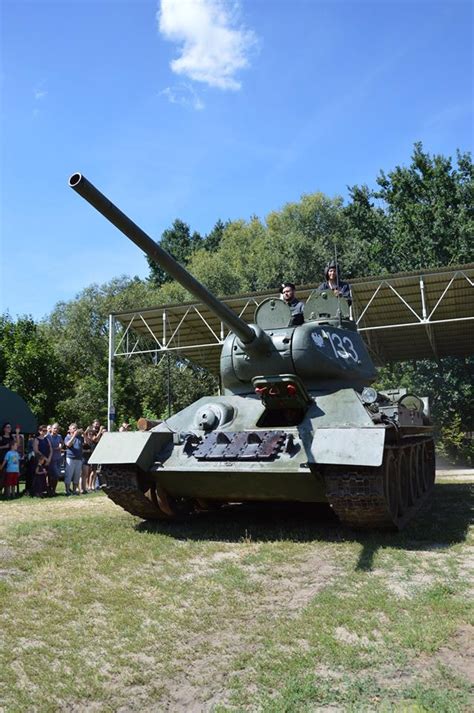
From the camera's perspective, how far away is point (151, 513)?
31.1 ft

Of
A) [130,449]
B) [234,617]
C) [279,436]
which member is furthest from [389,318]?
[234,617]

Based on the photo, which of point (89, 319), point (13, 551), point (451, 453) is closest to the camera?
point (13, 551)

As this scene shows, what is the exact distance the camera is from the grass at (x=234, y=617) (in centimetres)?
425

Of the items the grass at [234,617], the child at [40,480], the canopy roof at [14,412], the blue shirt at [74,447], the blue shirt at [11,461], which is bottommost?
the grass at [234,617]

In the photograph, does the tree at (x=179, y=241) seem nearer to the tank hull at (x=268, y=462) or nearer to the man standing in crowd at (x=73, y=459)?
the man standing in crowd at (x=73, y=459)

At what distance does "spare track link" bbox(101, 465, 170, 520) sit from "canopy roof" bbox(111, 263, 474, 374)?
12.8 meters

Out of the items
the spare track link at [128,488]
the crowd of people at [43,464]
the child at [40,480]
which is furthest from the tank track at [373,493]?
the child at [40,480]

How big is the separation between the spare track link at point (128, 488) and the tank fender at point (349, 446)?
8.00ft

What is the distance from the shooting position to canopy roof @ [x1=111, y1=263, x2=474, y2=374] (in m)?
20.9

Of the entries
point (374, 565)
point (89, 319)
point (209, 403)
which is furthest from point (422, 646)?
point (89, 319)

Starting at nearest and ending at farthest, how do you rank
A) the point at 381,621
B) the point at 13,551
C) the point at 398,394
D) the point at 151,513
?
the point at 381,621
the point at 13,551
the point at 151,513
the point at 398,394

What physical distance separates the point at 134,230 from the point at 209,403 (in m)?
3.83

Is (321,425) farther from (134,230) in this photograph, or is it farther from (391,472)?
(134,230)

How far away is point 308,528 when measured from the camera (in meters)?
9.14
